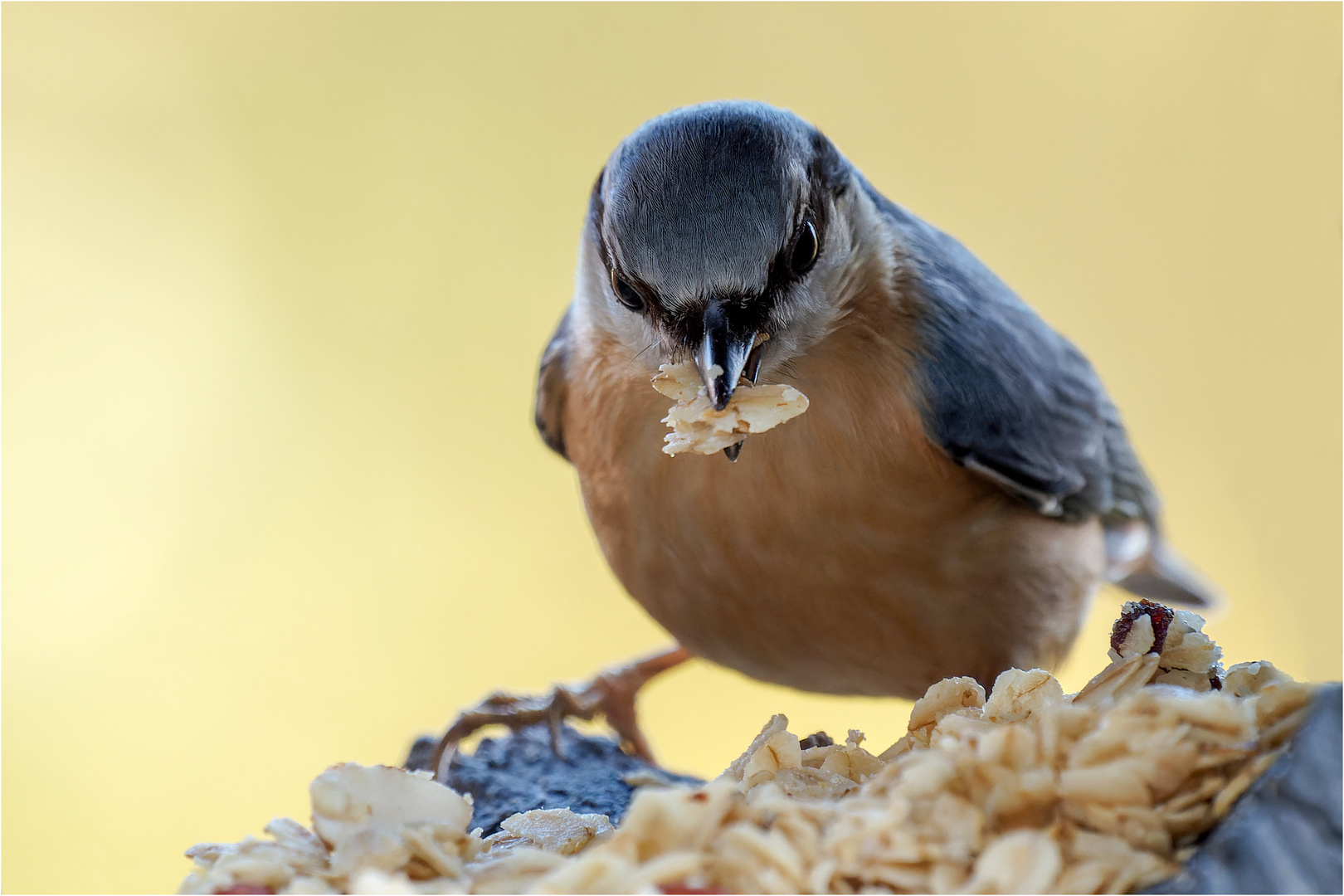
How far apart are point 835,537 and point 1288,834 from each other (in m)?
0.75

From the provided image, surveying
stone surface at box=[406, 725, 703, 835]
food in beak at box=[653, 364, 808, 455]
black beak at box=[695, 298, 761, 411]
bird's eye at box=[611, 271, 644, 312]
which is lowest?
stone surface at box=[406, 725, 703, 835]

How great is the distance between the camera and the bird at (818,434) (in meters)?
1.11

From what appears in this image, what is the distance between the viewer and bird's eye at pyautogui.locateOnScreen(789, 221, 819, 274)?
1.15 meters

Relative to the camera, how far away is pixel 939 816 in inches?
28.5

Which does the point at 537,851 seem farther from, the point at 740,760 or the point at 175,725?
the point at 175,725

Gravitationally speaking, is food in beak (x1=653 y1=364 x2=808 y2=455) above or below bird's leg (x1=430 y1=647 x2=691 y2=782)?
above

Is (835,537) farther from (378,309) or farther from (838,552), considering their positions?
(378,309)

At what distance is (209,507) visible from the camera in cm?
304

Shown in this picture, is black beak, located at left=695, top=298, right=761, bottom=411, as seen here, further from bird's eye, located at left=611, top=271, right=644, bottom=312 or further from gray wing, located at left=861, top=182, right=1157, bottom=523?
gray wing, located at left=861, top=182, right=1157, bottom=523

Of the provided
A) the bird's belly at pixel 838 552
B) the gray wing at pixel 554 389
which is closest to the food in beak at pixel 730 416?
the bird's belly at pixel 838 552

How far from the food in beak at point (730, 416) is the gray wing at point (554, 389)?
55 centimetres

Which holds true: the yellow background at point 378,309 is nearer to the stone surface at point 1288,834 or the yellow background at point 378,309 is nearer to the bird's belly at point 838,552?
the bird's belly at point 838,552

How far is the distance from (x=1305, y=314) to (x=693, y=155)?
5.02 ft

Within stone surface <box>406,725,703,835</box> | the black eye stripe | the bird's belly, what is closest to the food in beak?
the black eye stripe
